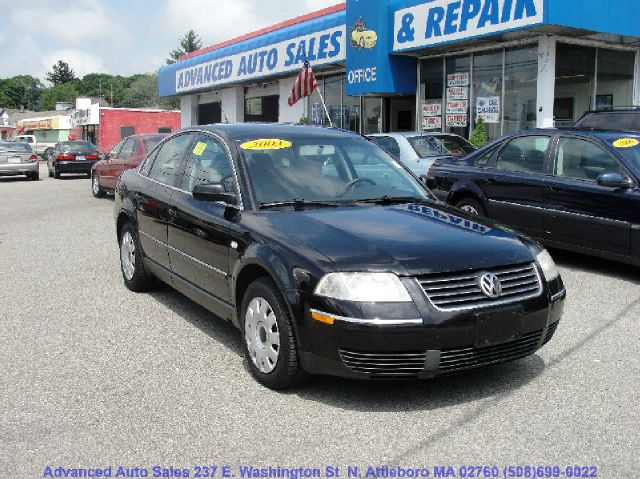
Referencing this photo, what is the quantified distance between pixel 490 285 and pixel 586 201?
4176 mm

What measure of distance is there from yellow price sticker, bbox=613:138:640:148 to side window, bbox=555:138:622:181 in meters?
0.17

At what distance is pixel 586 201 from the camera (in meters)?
7.50

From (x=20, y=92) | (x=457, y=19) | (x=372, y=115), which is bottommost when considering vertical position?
(x=372, y=115)

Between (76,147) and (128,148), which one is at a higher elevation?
(76,147)

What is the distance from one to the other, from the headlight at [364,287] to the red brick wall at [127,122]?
49.9 meters

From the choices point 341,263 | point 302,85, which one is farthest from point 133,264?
point 302,85

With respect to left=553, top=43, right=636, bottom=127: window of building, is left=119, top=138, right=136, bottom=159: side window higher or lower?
lower

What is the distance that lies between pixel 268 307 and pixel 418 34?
46.3 ft

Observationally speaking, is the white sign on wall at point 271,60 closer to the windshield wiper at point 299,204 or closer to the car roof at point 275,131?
the car roof at point 275,131

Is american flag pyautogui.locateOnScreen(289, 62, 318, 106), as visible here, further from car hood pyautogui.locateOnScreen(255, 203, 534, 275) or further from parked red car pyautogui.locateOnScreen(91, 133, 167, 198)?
car hood pyautogui.locateOnScreen(255, 203, 534, 275)

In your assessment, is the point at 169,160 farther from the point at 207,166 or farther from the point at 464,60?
the point at 464,60

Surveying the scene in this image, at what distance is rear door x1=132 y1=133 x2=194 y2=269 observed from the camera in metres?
5.79

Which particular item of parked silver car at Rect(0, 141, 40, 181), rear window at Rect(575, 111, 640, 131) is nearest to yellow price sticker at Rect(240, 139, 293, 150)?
rear window at Rect(575, 111, 640, 131)

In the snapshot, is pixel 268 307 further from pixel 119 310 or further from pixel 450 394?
pixel 119 310
